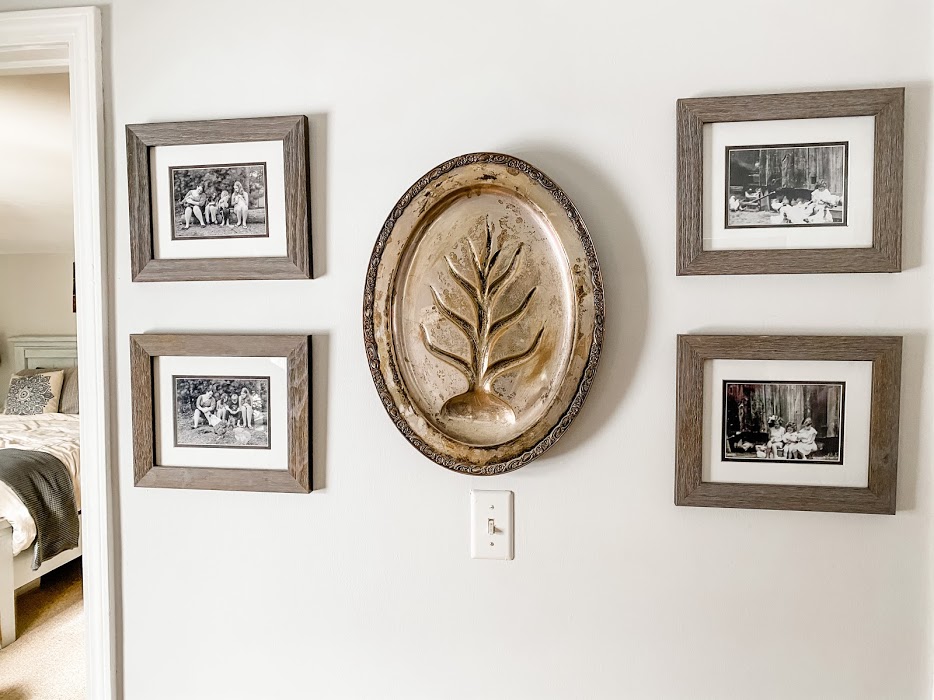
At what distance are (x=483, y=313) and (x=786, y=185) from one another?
51cm

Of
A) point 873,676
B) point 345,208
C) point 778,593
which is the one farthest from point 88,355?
point 873,676

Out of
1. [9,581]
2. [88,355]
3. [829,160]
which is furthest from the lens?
[9,581]

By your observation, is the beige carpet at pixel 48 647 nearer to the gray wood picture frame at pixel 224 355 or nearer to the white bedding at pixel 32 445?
the white bedding at pixel 32 445

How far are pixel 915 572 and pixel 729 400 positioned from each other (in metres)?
0.39

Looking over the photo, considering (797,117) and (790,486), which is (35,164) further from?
(790,486)

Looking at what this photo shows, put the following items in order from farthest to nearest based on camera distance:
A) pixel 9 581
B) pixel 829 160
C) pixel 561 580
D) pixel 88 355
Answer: pixel 9 581
pixel 88 355
pixel 561 580
pixel 829 160

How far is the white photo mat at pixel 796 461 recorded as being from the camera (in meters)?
1.06

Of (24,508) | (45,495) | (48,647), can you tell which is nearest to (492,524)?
(48,647)

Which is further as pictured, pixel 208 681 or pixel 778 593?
pixel 208 681

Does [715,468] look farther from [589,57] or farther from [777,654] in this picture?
[589,57]

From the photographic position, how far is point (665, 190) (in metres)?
1.11

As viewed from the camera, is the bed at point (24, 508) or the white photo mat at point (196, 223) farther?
the bed at point (24, 508)

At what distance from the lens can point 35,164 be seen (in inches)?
136

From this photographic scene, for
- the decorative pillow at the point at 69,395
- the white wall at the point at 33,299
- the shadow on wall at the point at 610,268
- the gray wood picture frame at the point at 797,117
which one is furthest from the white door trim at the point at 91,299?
the white wall at the point at 33,299
